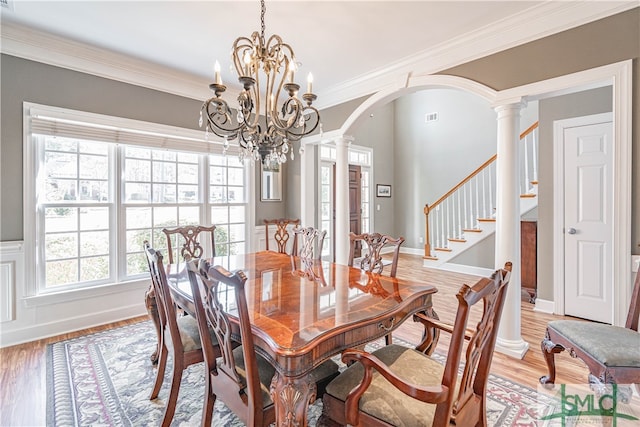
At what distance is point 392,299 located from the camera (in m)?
1.69

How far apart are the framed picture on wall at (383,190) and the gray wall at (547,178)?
3926mm

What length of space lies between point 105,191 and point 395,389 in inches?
139

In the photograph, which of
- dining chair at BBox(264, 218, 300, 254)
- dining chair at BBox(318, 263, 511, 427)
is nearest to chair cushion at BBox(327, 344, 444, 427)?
dining chair at BBox(318, 263, 511, 427)

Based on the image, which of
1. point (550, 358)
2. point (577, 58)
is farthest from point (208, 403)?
point (577, 58)

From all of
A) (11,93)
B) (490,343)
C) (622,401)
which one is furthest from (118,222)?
(622,401)

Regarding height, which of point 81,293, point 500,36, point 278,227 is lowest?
point 81,293

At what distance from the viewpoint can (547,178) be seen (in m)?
3.61

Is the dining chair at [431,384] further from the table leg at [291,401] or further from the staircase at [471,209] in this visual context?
the staircase at [471,209]

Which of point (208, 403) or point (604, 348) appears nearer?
point (208, 403)

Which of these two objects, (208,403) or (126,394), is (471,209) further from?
(126,394)

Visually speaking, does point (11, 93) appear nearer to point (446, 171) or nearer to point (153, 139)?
point (153, 139)

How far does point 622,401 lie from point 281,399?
2328mm

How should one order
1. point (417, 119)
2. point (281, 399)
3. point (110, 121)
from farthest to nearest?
1. point (417, 119)
2. point (110, 121)
3. point (281, 399)

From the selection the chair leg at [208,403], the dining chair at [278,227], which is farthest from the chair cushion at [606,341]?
the dining chair at [278,227]
